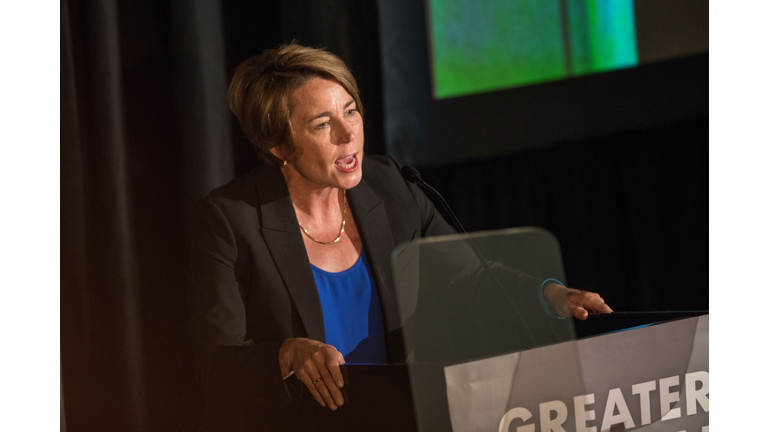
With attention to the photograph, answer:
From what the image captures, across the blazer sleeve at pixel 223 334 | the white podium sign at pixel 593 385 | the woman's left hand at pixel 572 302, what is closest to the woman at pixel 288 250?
the blazer sleeve at pixel 223 334

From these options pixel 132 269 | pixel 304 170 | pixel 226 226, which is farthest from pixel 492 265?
pixel 132 269

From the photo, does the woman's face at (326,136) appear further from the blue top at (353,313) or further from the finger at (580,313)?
the finger at (580,313)

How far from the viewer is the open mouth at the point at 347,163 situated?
1188mm

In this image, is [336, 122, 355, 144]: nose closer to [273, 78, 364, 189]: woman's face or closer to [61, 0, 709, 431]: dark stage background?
[273, 78, 364, 189]: woman's face

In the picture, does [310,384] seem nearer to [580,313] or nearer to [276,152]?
[276,152]

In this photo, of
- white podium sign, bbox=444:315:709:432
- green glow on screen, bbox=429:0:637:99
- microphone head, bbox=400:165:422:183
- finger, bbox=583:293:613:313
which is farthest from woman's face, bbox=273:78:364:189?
finger, bbox=583:293:613:313

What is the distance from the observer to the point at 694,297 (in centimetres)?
154

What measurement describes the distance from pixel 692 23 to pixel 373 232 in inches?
39.5

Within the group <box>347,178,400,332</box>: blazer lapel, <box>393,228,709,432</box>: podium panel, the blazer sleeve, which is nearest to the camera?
<box>393,228,709,432</box>: podium panel

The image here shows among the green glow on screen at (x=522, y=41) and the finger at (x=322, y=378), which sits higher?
the green glow on screen at (x=522, y=41)

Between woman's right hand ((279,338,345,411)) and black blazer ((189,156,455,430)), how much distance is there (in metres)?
0.02

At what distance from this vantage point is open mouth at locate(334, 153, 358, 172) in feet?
3.90

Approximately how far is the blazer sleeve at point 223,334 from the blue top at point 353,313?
114mm

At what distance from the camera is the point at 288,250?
1.15m
